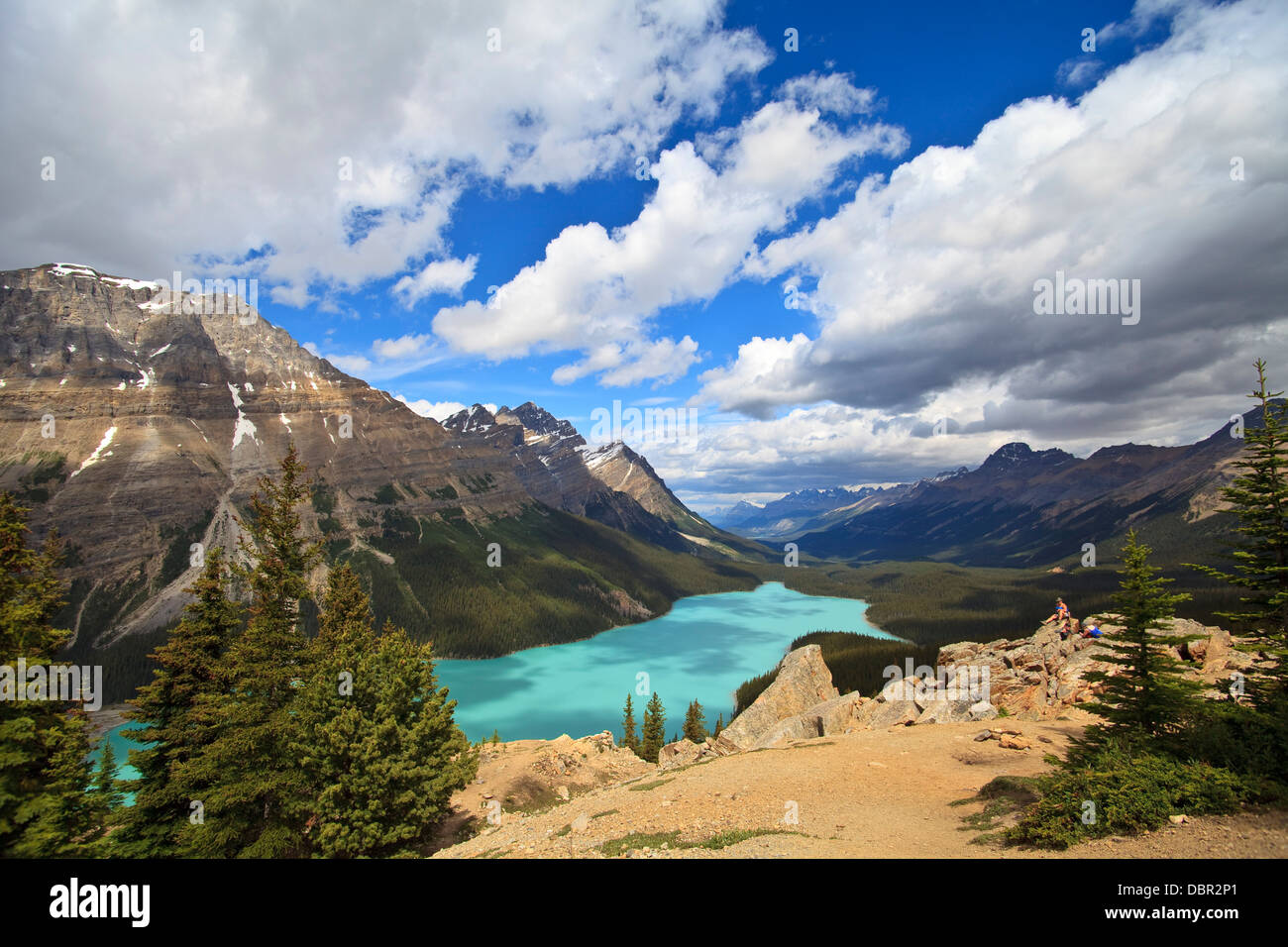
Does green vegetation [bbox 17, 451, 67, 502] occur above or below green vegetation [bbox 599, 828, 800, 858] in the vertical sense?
above

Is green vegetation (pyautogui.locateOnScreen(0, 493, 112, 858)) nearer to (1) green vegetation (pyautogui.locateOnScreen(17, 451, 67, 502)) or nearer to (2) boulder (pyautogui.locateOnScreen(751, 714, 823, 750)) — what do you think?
(2) boulder (pyautogui.locateOnScreen(751, 714, 823, 750))

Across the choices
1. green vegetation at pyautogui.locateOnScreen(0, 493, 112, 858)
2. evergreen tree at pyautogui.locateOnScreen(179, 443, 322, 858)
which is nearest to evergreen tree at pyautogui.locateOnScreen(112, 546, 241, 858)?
evergreen tree at pyautogui.locateOnScreen(179, 443, 322, 858)

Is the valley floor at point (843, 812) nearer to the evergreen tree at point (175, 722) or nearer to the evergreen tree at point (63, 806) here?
the evergreen tree at point (175, 722)

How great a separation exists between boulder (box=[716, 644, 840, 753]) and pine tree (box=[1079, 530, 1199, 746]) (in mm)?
28490

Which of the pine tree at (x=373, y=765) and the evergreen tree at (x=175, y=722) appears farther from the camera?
the pine tree at (x=373, y=765)

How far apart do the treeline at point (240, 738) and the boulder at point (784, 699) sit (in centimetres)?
2640

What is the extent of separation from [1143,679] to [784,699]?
39.5 m

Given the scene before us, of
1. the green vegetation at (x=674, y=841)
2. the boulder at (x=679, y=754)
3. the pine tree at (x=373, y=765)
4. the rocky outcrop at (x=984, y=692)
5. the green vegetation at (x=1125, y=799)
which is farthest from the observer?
the boulder at (x=679, y=754)

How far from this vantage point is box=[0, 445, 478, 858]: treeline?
856 inches

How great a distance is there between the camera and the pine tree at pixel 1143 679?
1680 centimetres

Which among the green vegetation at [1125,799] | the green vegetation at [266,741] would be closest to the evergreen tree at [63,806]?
the green vegetation at [266,741]

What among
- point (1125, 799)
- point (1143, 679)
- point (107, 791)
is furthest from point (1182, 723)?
point (107, 791)
